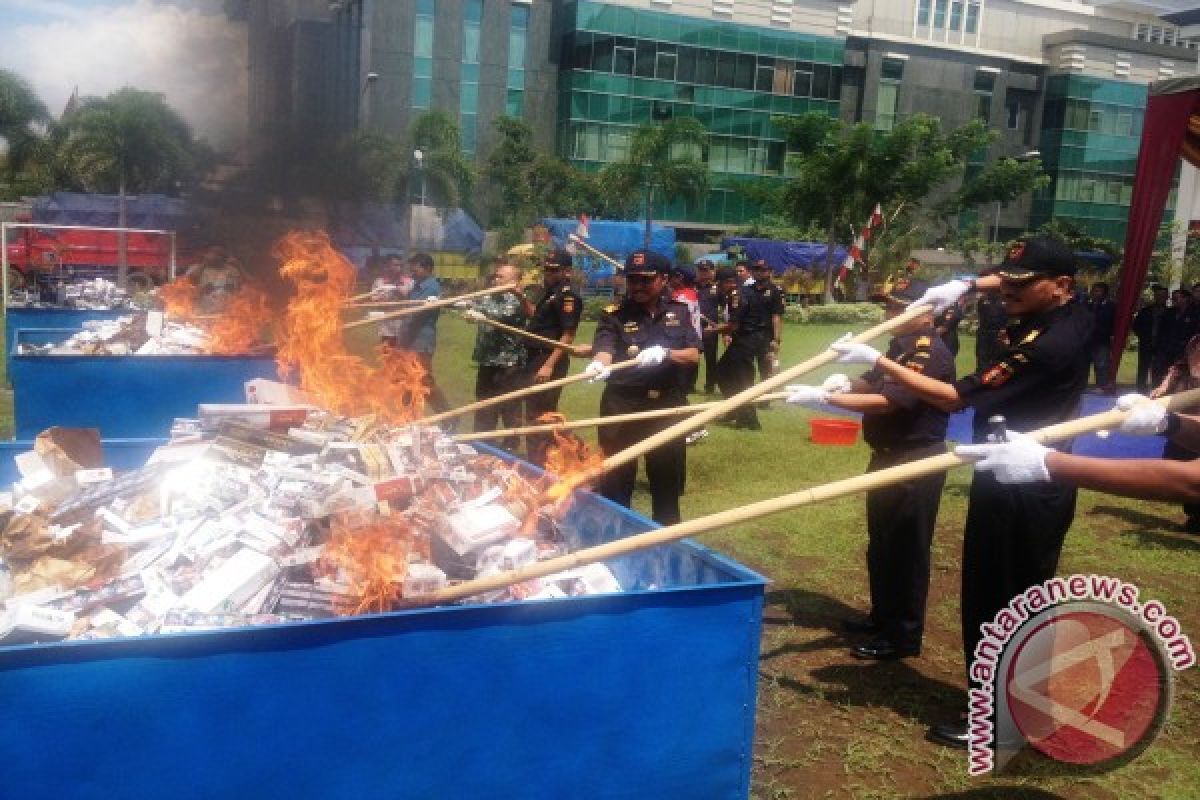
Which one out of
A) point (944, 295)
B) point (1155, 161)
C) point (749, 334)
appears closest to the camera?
point (944, 295)

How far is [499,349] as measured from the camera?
29.8 ft

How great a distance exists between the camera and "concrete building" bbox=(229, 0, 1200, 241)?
49812 mm

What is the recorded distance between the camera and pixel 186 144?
36.8ft

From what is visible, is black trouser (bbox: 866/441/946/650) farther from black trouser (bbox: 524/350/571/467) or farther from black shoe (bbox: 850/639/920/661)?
black trouser (bbox: 524/350/571/467)

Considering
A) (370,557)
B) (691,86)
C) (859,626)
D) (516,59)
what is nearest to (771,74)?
(691,86)

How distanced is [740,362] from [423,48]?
39746 millimetres

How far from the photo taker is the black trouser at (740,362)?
41.3 ft

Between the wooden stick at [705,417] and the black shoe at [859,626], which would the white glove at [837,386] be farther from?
the black shoe at [859,626]

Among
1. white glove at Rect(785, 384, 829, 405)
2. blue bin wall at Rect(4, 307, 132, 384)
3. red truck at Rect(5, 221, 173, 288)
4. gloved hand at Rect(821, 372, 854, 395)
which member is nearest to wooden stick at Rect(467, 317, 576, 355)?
gloved hand at Rect(821, 372, 854, 395)

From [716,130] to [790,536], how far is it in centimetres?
4893

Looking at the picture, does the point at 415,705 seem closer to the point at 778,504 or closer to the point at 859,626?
the point at 778,504

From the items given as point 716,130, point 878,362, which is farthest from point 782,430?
point 716,130

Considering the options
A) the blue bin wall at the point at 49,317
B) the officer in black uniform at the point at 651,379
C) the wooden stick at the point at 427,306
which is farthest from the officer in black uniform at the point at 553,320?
the blue bin wall at the point at 49,317

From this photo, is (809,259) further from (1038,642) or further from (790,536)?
(1038,642)
